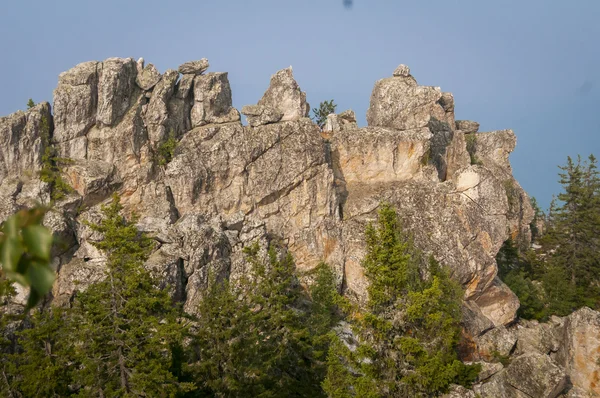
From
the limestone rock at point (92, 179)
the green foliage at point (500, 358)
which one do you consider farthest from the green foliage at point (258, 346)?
the limestone rock at point (92, 179)

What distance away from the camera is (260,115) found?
5447cm

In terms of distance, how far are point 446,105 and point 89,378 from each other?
57.0 metres

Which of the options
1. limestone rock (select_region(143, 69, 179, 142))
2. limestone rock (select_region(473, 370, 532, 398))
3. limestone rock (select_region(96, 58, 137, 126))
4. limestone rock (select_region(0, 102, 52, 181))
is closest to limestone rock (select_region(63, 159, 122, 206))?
limestone rock (select_region(0, 102, 52, 181))

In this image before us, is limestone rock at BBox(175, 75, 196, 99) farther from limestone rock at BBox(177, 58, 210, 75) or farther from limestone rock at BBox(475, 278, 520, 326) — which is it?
limestone rock at BBox(475, 278, 520, 326)

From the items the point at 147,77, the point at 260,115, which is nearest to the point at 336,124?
the point at 260,115

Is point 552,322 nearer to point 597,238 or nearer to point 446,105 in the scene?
point 597,238

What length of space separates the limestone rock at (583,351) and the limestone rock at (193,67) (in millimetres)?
42771

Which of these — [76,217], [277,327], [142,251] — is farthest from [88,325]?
[76,217]

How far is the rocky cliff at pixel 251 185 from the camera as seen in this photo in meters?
42.9

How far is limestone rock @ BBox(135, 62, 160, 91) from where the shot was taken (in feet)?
178

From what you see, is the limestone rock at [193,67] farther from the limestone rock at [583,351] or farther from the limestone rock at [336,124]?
the limestone rock at [583,351]

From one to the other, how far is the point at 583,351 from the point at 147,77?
46089mm

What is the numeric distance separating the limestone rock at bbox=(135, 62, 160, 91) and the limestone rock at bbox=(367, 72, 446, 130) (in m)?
24.8

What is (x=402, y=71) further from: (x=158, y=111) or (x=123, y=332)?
(x=123, y=332)
